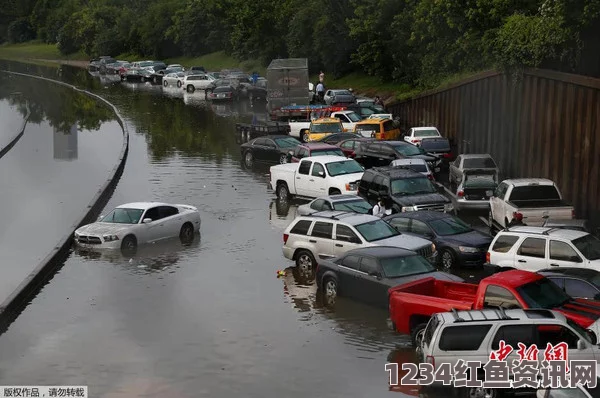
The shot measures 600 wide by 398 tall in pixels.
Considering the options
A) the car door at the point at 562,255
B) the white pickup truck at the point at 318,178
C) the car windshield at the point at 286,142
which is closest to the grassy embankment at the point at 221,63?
the car windshield at the point at 286,142

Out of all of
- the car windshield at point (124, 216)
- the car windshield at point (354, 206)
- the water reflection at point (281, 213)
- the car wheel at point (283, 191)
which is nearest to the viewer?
the car windshield at point (124, 216)

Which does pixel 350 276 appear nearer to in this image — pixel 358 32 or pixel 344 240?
pixel 344 240

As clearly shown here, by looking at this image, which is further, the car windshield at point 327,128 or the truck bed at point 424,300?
the car windshield at point 327,128

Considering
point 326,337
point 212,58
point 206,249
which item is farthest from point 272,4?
point 326,337

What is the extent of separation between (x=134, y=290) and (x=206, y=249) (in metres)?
5.01

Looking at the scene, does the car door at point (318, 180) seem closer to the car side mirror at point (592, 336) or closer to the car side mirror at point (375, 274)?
the car side mirror at point (375, 274)

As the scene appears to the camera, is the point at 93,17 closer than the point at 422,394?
No

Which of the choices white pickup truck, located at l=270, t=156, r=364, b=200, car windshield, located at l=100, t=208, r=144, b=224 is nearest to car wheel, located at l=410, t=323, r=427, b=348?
car windshield, located at l=100, t=208, r=144, b=224

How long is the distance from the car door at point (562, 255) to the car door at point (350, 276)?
4.35 meters

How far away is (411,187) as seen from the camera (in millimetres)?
31906

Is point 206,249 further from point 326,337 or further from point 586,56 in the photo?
point 586,56

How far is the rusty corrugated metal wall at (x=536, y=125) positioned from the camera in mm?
33062

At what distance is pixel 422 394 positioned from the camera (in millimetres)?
16469

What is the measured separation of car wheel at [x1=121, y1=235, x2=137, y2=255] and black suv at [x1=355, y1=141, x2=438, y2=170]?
49.8ft
